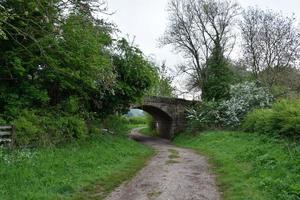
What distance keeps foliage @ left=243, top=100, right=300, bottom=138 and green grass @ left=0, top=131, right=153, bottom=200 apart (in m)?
6.11

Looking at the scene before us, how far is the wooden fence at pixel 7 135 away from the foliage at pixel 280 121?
10.1 meters

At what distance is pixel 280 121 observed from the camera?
17.6 m

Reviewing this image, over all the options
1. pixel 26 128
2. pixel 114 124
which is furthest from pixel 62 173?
pixel 114 124

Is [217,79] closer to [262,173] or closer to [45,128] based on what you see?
[45,128]

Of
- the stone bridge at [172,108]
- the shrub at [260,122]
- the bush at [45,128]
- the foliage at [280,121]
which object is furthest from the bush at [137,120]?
the bush at [45,128]

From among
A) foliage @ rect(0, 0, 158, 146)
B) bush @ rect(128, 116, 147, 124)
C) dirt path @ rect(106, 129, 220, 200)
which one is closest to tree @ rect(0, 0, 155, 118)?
foliage @ rect(0, 0, 158, 146)

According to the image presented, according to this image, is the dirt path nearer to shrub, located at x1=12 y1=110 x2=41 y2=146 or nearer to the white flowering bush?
shrub, located at x1=12 y1=110 x2=41 y2=146

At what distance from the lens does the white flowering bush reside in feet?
90.7

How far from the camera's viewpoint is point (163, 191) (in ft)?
30.3

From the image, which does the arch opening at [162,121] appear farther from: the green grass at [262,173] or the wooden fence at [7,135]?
the wooden fence at [7,135]

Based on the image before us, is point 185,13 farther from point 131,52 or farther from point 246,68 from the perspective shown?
point 131,52

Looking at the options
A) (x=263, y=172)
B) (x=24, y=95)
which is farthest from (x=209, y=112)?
(x=263, y=172)

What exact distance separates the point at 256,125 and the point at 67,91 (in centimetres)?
1015

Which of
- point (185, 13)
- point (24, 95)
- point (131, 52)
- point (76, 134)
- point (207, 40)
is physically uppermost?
point (185, 13)
